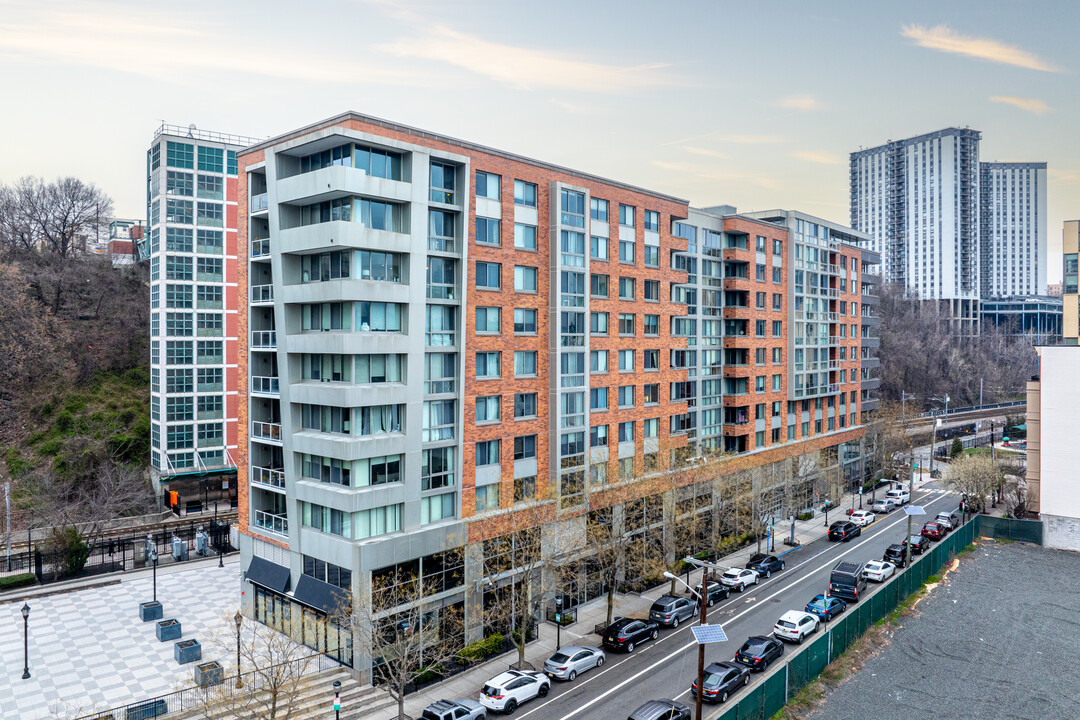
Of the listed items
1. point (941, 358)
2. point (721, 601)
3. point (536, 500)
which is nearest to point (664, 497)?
point (721, 601)

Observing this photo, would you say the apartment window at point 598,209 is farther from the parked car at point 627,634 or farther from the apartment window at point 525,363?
the parked car at point 627,634

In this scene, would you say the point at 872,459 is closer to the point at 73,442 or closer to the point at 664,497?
the point at 664,497

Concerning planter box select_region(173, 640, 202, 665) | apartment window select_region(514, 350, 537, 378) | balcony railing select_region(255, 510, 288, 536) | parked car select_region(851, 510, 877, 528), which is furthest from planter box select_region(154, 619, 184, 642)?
parked car select_region(851, 510, 877, 528)

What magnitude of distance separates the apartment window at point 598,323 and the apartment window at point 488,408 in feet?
30.8

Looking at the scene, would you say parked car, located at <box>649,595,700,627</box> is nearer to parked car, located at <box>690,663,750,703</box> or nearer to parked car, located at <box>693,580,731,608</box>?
parked car, located at <box>693,580,731,608</box>

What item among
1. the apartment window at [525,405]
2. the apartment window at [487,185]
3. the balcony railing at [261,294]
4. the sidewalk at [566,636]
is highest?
the apartment window at [487,185]

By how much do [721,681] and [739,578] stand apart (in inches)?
698

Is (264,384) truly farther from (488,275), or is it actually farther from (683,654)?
(683,654)

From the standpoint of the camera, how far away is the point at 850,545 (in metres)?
61.1

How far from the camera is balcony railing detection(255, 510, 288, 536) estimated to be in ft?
128

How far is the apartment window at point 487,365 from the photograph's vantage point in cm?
3994

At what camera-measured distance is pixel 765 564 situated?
5266cm

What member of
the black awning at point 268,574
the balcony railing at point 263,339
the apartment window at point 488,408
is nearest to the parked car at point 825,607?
the apartment window at point 488,408

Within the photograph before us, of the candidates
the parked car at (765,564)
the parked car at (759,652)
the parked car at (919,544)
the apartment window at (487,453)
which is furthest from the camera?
the parked car at (919,544)
